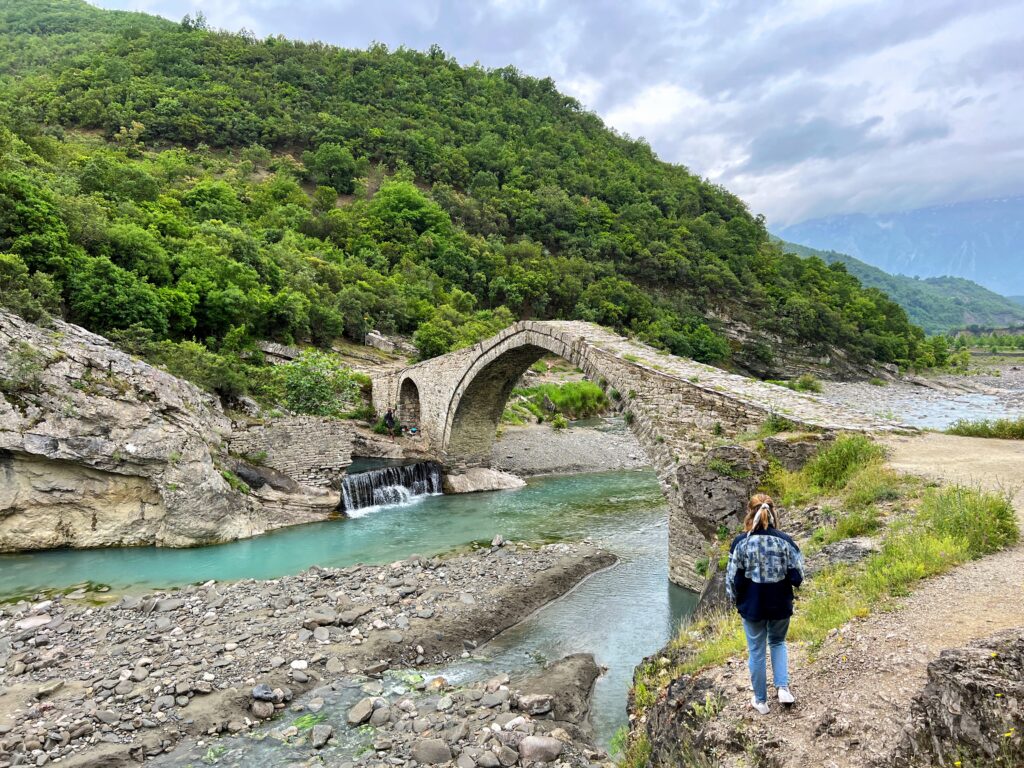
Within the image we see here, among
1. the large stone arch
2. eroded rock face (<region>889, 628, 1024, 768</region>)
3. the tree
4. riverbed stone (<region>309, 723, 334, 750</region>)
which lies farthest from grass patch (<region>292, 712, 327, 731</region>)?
the tree

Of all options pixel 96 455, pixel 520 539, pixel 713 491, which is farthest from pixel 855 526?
pixel 96 455

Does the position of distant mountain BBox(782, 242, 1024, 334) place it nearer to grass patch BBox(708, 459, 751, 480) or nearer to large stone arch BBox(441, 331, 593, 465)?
large stone arch BBox(441, 331, 593, 465)

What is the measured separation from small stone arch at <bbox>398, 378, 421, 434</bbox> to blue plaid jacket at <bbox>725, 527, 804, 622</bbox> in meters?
18.5

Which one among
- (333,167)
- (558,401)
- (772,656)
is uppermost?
(333,167)

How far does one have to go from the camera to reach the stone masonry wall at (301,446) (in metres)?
13.5

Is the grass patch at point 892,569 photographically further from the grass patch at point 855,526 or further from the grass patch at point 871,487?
the grass patch at point 871,487

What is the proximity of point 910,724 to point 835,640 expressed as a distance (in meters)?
0.89

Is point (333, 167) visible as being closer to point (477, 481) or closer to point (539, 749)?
point (477, 481)

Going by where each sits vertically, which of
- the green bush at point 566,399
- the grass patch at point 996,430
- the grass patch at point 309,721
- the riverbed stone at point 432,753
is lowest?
the grass patch at point 309,721

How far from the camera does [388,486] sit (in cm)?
1585

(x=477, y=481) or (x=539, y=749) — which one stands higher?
(x=477, y=481)

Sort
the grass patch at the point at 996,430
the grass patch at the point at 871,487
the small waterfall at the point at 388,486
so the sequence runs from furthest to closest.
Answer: the small waterfall at the point at 388,486 < the grass patch at the point at 996,430 < the grass patch at the point at 871,487

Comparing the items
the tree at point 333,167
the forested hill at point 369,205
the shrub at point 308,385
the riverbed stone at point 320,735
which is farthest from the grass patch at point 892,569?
the tree at point 333,167

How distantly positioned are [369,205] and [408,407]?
28081 millimetres
